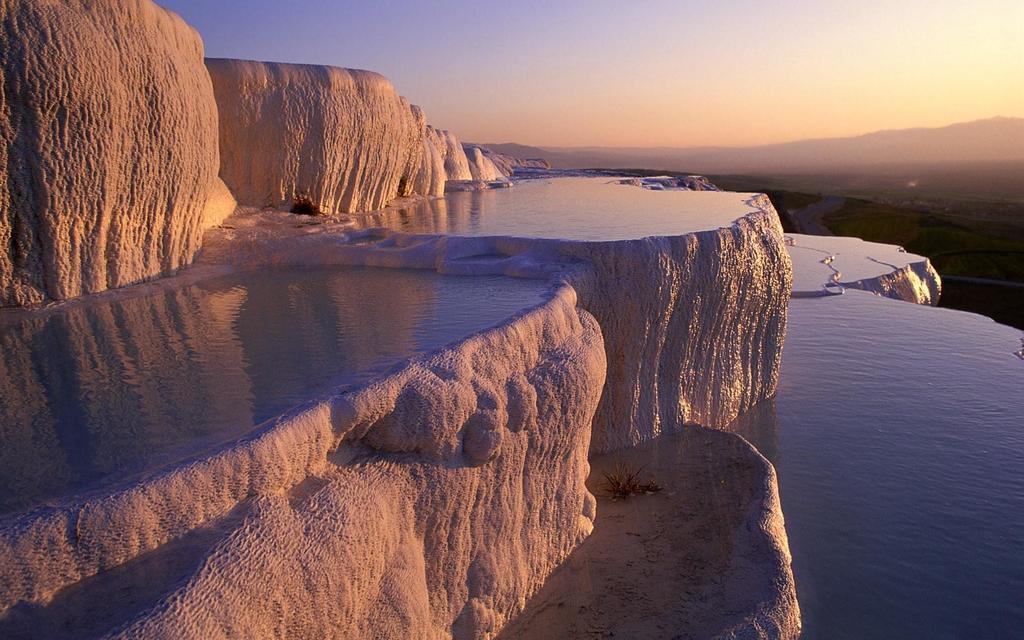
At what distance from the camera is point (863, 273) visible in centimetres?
1377

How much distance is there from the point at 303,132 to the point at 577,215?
3.50 meters

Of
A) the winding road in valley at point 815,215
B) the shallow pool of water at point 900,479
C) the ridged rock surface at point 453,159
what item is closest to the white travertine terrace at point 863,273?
the shallow pool of water at point 900,479

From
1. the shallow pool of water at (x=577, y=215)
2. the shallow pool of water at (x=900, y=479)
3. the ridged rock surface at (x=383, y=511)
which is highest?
the shallow pool of water at (x=577, y=215)

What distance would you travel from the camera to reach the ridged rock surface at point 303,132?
7449mm

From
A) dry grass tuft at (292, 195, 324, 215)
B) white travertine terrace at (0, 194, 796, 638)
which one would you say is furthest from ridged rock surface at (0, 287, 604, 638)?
dry grass tuft at (292, 195, 324, 215)

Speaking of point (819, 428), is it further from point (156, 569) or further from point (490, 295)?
point (156, 569)

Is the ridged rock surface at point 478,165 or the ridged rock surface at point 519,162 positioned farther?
the ridged rock surface at point 519,162

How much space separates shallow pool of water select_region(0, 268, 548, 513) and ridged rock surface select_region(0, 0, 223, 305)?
1.26 ft

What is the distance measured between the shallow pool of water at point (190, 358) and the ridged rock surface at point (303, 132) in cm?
285

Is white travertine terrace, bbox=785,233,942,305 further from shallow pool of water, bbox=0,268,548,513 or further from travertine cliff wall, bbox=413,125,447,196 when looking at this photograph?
shallow pool of water, bbox=0,268,548,513

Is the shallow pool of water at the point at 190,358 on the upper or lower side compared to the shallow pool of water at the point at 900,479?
upper

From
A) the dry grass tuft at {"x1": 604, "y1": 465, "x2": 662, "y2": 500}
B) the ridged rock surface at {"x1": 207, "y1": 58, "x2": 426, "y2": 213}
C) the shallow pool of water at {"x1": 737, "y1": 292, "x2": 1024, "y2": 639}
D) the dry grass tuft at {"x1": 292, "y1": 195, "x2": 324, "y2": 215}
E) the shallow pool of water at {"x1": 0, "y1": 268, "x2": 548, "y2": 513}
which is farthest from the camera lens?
the dry grass tuft at {"x1": 292, "y1": 195, "x2": 324, "y2": 215}

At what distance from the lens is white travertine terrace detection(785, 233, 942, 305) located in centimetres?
1280

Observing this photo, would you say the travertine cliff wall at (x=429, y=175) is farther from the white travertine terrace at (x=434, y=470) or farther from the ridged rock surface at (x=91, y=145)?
the ridged rock surface at (x=91, y=145)
